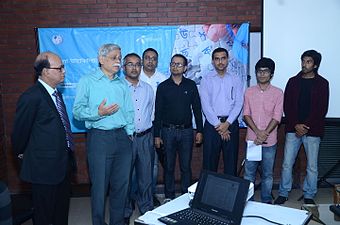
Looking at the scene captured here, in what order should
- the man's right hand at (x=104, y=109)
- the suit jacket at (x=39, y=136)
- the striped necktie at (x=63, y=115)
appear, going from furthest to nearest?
the man's right hand at (x=104, y=109) → the striped necktie at (x=63, y=115) → the suit jacket at (x=39, y=136)

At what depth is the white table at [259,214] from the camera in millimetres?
1772

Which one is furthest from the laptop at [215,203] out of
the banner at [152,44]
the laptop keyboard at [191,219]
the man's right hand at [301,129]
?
the banner at [152,44]

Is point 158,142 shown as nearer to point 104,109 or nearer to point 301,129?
point 104,109

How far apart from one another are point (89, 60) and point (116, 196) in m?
1.75

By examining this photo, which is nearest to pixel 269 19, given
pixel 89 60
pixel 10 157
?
pixel 89 60

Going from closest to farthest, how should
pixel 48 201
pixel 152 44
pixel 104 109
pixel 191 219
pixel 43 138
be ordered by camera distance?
pixel 191 219
pixel 43 138
pixel 48 201
pixel 104 109
pixel 152 44

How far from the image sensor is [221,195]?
1.82 m

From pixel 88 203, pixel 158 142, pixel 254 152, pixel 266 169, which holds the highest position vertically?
pixel 158 142

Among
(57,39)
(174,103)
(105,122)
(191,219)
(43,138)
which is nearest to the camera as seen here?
(191,219)

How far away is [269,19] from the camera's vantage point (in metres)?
4.04

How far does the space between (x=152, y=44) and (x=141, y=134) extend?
124 cm

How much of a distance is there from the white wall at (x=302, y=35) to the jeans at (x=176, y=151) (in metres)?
1.32

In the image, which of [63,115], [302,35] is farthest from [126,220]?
[302,35]

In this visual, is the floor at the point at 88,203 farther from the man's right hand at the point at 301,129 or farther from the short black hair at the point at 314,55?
the short black hair at the point at 314,55
